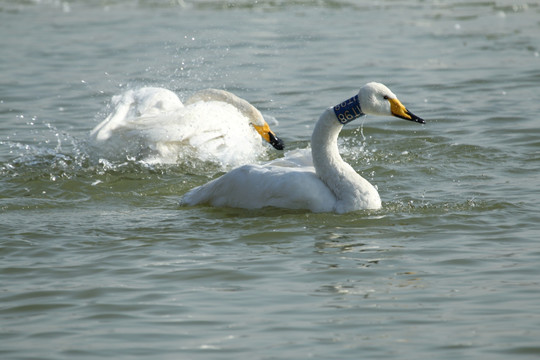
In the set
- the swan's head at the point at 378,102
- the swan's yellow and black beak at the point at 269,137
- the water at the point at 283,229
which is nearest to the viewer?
the water at the point at 283,229

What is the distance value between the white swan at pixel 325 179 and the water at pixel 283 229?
0.44ft

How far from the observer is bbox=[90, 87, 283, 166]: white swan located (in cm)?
908

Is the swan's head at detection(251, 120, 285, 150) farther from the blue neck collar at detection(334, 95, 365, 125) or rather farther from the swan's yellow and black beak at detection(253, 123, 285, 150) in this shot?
the blue neck collar at detection(334, 95, 365, 125)

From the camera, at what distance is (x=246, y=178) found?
7.38m

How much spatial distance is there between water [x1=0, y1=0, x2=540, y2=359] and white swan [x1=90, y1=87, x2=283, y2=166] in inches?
7.4

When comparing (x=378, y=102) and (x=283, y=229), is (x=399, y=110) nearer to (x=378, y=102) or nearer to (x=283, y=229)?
(x=378, y=102)

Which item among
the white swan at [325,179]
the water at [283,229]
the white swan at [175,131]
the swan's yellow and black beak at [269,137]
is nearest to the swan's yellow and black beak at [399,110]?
the white swan at [325,179]

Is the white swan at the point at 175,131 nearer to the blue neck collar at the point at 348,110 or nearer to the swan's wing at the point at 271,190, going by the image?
the swan's wing at the point at 271,190

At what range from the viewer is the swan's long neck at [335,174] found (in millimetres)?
7102

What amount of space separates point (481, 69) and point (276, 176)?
7.86m

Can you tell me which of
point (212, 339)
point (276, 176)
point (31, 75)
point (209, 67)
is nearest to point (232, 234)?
point (276, 176)

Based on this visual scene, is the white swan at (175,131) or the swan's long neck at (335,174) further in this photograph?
the white swan at (175,131)

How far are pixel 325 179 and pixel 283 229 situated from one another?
2.11ft

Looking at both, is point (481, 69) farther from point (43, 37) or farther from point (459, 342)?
point (459, 342)
